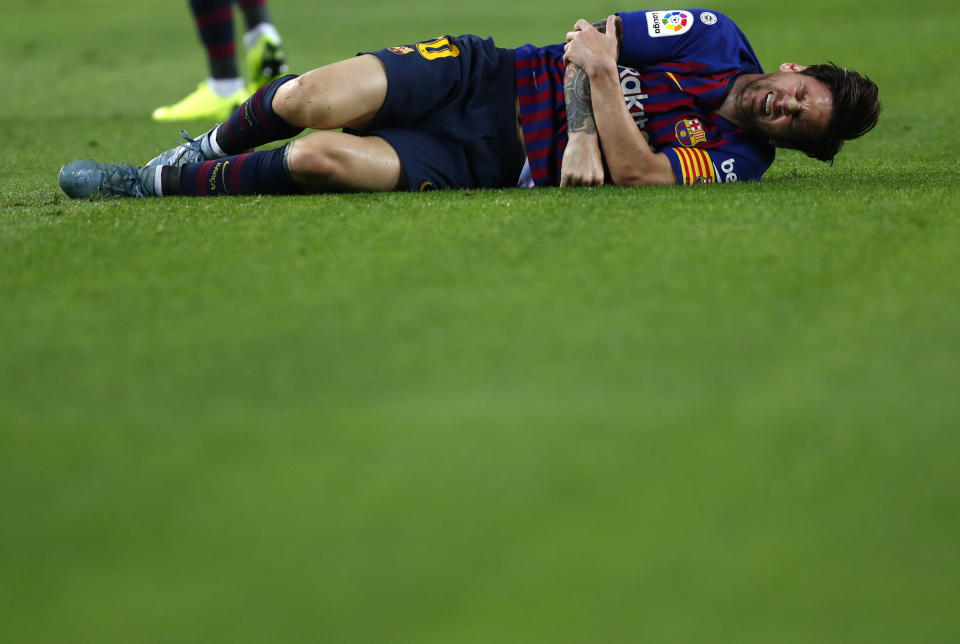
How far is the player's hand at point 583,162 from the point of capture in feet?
6.53

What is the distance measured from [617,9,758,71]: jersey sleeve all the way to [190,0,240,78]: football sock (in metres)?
2.08

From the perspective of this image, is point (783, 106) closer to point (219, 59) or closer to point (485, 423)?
point (485, 423)

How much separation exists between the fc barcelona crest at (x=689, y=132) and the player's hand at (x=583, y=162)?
0.60 feet

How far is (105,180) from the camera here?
2008 millimetres

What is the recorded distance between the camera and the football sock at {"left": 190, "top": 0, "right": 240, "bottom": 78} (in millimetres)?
3725

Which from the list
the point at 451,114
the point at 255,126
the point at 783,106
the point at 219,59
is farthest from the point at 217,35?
the point at 783,106

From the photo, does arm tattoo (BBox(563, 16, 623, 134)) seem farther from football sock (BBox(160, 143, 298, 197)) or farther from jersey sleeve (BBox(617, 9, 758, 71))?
football sock (BBox(160, 143, 298, 197))

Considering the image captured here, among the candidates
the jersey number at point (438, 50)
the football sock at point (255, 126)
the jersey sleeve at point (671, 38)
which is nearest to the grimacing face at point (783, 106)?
the jersey sleeve at point (671, 38)

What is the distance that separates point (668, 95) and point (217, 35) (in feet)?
7.33

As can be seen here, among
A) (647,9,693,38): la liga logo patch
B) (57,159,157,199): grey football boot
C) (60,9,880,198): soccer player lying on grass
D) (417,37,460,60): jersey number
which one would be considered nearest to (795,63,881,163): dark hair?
(60,9,880,198): soccer player lying on grass

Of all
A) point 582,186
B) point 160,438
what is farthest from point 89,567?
point 582,186

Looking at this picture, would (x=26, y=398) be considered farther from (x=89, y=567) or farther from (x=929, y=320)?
(x=929, y=320)

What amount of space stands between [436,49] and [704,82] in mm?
544

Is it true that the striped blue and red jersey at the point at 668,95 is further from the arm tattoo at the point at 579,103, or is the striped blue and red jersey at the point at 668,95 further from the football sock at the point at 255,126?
the football sock at the point at 255,126
